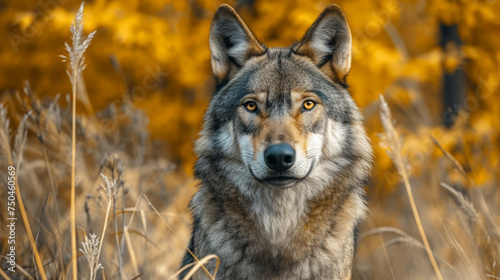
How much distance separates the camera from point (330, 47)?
11.6ft

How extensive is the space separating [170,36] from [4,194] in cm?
410

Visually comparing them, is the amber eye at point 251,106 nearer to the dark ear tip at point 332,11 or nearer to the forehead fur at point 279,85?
the forehead fur at point 279,85

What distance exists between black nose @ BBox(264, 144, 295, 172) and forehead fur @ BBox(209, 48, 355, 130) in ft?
1.48

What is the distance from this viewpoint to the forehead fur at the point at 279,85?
10.6ft

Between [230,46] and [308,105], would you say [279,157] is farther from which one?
[230,46]

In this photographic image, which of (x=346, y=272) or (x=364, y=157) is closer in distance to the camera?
(x=346, y=272)

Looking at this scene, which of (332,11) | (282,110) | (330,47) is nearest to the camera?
(282,110)

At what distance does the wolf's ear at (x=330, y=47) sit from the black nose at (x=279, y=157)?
37.7 inches

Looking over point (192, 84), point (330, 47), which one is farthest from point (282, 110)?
point (192, 84)

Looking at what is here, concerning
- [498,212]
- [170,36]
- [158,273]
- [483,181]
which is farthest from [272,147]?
[170,36]

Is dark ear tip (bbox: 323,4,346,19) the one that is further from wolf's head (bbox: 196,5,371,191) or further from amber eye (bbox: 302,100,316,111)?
amber eye (bbox: 302,100,316,111)

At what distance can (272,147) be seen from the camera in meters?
2.84

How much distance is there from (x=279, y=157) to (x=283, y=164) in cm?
5

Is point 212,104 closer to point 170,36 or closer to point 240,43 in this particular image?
point 240,43
